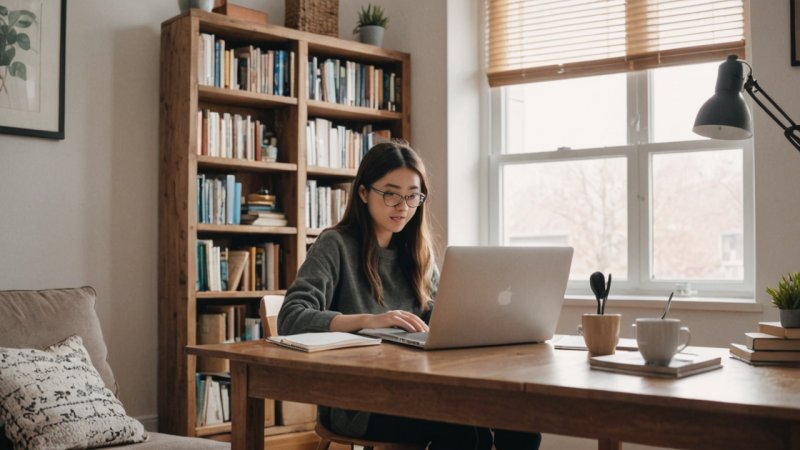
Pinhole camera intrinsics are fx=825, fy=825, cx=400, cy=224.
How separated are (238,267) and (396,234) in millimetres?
1433

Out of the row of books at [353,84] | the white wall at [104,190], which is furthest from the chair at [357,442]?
the row of books at [353,84]

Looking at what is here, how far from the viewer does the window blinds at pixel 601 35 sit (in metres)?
3.60

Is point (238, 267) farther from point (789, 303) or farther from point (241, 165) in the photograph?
point (789, 303)

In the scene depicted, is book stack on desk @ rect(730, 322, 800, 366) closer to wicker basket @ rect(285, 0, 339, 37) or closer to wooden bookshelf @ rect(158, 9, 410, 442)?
wooden bookshelf @ rect(158, 9, 410, 442)

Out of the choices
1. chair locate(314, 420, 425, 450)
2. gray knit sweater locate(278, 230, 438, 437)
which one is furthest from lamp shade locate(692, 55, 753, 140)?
chair locate(314, 420, 425, 450)

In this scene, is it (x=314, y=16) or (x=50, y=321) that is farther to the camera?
(x=314, y=16)

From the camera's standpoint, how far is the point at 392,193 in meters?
2.33

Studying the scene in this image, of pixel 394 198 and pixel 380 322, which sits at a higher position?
pixel 394 198

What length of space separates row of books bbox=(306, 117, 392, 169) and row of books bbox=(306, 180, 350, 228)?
0.11 meters

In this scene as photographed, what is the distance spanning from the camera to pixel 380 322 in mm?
1989

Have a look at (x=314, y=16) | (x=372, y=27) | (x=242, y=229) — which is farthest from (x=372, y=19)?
(x=242, y=229)

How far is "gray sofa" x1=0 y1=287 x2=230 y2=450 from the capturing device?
2.35 metres

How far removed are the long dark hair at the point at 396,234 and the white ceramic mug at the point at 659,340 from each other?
98cm

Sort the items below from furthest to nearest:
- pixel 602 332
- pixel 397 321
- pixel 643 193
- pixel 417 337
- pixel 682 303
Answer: pixel 643 193 → pixel 682 303 → pixel 397 321 → pixel 417 337 → pixel 602 332
